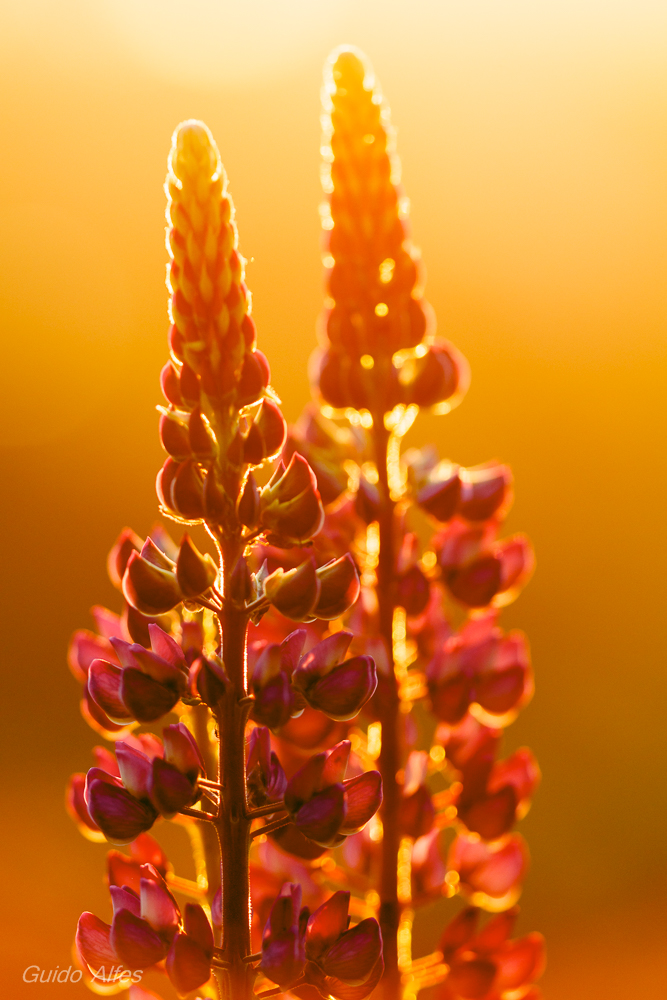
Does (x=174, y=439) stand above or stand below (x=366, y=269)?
below

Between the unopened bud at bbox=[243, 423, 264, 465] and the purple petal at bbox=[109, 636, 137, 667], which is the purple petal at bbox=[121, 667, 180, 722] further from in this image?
the unopened bud at bbox=[243, 423, 264, 465]

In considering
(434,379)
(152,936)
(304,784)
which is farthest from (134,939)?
(434,379)

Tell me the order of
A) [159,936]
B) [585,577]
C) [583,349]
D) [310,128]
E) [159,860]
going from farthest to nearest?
1. [310,128]
2. [583,349]
3. [585,577]
4. [159,860]
5. [159,936]

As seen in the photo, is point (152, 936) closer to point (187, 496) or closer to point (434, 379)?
point (187, 496)

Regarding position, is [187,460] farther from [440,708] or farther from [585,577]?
[585,577]

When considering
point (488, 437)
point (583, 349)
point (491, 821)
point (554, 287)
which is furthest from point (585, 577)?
point (491, 821)

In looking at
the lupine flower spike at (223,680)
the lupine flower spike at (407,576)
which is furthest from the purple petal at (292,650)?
the lupine flower spike at (407,576)

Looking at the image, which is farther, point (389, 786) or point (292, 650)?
point (389, 786)
